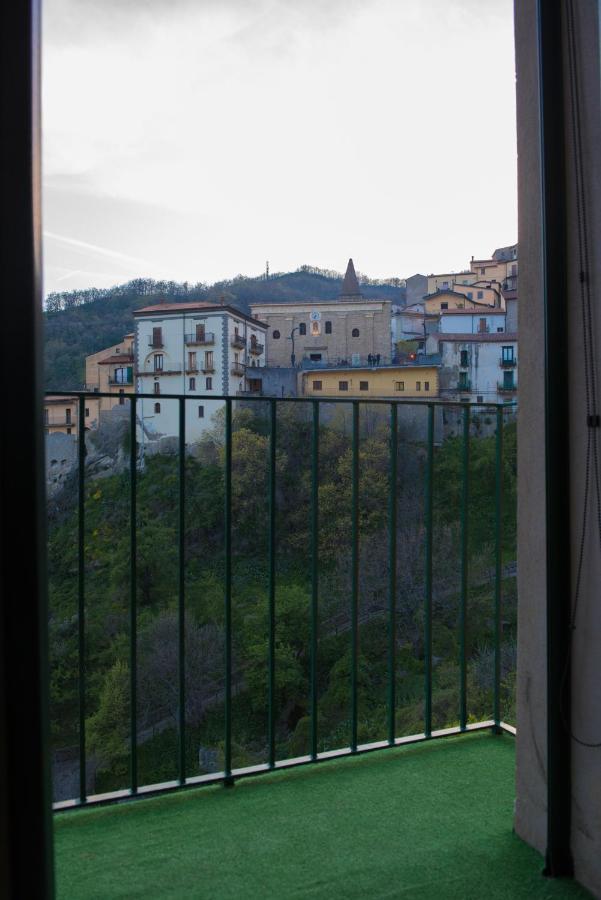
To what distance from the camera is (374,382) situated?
278 centimetres

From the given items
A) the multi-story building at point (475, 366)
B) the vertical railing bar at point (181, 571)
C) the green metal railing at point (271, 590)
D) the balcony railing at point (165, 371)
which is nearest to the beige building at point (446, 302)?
the multi-story building at point (475, 366)

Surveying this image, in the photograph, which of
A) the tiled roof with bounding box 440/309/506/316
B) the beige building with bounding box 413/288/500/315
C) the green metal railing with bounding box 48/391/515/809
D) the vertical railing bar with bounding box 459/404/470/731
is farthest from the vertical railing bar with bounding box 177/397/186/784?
the beige building with bounding box 413/288/500/315

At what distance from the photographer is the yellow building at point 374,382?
254 cm

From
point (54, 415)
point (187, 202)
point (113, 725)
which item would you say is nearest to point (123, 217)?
point (187, 202)

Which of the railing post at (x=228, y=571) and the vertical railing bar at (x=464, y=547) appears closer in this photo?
the railing post at (x=228, y=571)

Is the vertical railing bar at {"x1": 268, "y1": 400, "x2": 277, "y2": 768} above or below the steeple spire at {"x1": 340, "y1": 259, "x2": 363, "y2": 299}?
below

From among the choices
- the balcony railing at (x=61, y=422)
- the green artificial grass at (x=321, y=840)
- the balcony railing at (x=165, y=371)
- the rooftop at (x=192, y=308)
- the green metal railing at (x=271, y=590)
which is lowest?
the green artificial grass at (x=321, y=840)

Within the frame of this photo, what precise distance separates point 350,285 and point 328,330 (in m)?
0.64

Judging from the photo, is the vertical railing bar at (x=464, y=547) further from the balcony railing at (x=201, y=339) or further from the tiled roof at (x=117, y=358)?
the tiled roof at (x=117, y=358)

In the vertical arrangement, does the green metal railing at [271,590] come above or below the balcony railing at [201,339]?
below

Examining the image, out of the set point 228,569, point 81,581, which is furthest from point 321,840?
point 81,581

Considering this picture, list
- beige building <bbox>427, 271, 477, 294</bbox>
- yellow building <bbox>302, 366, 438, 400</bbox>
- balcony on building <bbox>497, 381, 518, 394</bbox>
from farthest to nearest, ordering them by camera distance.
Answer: beige building <bbox>427, 271, 477, 294</bbox> → yellow building <bbox>302, 366, 438, 400</bbox> → balcony on building <bbox>497, 381, 518, 394</bbox>

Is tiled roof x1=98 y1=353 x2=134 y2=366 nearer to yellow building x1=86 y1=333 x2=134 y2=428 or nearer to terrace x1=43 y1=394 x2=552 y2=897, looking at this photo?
yellow building x1=86 y1=333 x2=134 y2=428

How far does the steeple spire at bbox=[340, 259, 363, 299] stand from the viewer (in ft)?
10.9
